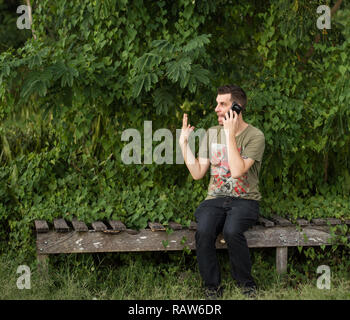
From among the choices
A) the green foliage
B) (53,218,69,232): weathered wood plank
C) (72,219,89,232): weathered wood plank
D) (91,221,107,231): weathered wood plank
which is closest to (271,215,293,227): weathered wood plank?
the green foliage

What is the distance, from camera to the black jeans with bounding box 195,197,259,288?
398cm

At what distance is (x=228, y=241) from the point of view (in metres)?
3.99

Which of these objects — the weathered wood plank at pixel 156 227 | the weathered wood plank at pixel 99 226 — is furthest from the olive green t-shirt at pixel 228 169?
the weathered wood plank at pixel 99 226

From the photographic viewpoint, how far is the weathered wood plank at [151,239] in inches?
167

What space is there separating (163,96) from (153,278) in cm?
154

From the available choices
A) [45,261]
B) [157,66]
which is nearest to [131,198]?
[45,261]

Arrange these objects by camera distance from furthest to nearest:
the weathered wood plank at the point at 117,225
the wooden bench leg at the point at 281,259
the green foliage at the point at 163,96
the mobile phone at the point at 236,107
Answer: the wooden bench leg at the point at 281,259, the green foliage at the point at 163,96, the weathered wood plank at the point at 117,225, the mobile phone at the point at 236,107

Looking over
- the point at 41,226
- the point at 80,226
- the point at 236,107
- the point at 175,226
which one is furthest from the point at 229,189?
the point at 41,226

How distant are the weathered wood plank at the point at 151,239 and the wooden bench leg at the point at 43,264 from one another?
56mm

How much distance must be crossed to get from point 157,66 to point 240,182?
112 cm

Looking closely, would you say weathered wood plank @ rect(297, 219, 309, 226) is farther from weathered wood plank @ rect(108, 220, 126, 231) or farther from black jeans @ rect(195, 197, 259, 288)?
weathered wood plank @ rect(108, 220, 126, 231)

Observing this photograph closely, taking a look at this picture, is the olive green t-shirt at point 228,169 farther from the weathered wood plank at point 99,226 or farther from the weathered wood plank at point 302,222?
the weathered wood plank at point 99,226

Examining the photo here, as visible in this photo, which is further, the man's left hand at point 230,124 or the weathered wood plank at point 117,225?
the weathered wood plank at point 117,225

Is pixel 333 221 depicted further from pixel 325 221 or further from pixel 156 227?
pixel 156 227
